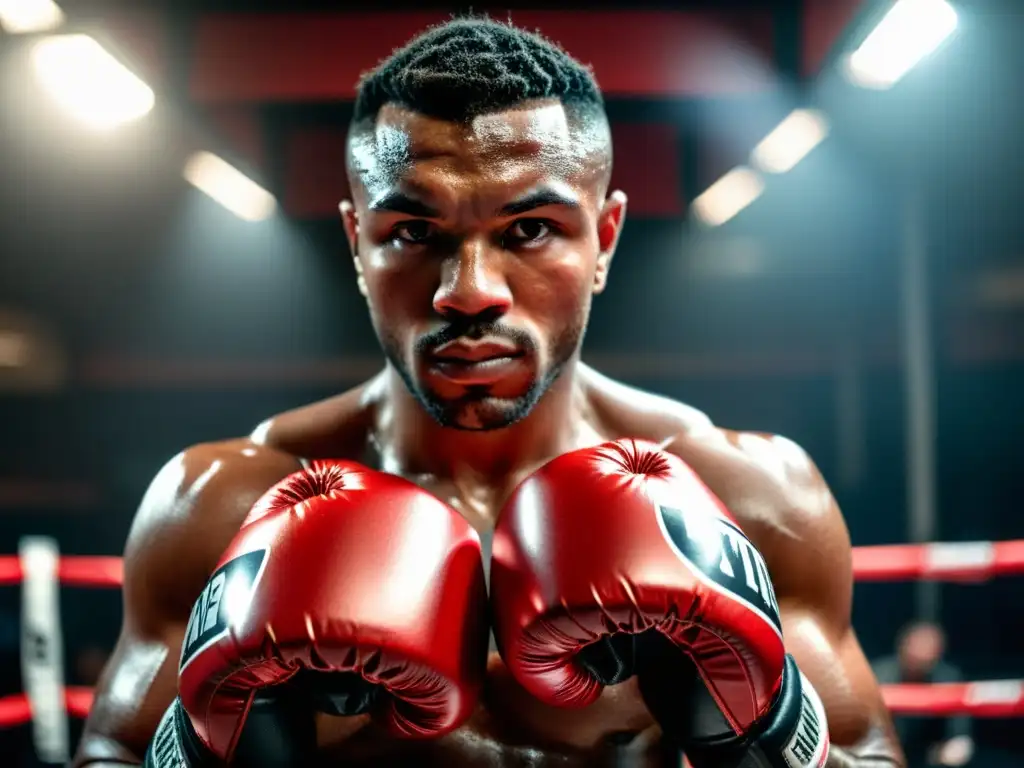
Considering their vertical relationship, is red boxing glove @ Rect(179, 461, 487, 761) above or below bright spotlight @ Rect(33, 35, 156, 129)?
below

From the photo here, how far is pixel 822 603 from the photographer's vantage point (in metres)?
1.24

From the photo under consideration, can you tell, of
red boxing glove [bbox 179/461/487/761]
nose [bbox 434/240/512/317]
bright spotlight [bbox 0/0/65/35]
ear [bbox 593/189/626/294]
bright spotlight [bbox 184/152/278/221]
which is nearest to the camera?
red boxing glove [bbox 179/461/487/761]

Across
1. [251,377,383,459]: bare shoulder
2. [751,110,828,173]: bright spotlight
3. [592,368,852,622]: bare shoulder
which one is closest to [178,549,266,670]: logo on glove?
[251,377,383,459]: bare shoulder

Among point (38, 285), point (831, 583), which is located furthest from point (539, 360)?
point (38, 285)

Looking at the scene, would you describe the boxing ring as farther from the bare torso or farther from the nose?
the nose

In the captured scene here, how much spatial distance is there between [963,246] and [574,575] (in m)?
4.32

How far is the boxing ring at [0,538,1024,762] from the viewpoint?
223cm

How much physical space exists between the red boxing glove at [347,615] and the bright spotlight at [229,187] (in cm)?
312

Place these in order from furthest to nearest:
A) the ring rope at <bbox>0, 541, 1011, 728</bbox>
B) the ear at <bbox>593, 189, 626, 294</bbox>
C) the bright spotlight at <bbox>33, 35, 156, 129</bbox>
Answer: the bright spotlight at <bbox>33, 35, 156, 129</bbox> → the ring rope at <bbox>0, 541, 1011, 728</bbox> → the ear at <bbox>593, 189, 626, 294</bbox>

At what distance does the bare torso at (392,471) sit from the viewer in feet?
3.69

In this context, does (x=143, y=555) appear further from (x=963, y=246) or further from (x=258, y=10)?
(x=963, y=246)

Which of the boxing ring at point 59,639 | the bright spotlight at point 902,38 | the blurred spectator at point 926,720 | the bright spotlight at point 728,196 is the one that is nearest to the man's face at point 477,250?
the boxing ring at point 59,639

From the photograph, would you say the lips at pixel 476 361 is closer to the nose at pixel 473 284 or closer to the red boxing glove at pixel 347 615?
the nose at pixel 473 284

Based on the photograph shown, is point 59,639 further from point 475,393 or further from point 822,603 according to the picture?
point 822,603
